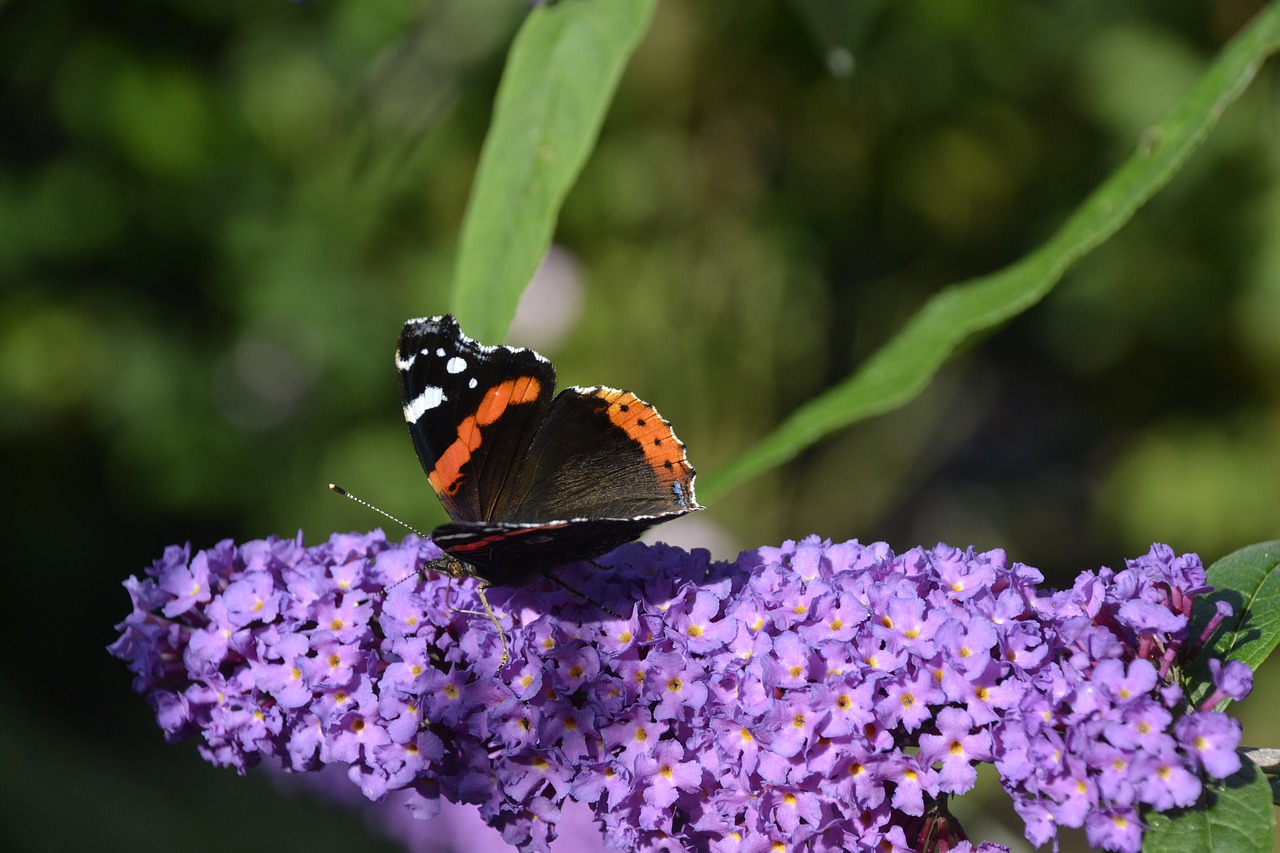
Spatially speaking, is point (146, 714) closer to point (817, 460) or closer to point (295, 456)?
point (295, 456)

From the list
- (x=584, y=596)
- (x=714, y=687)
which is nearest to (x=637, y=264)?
(x=584, y=596)

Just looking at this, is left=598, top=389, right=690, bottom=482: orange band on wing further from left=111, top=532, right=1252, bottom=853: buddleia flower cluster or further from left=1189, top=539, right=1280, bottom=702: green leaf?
left=1189, top=539, right=1280, bottom=702: green leaf

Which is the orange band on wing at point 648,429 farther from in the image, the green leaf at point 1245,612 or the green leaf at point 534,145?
the green leaf at point 1245,612

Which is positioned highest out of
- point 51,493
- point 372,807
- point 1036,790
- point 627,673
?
point 51,493

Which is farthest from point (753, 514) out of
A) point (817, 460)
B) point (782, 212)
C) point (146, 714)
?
point (146, 714)

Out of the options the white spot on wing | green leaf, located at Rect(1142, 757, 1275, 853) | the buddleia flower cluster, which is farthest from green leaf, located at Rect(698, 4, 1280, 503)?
green leaf, located at Rect(1142, 757, 1275, 853)

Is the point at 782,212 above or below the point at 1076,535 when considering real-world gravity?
above
